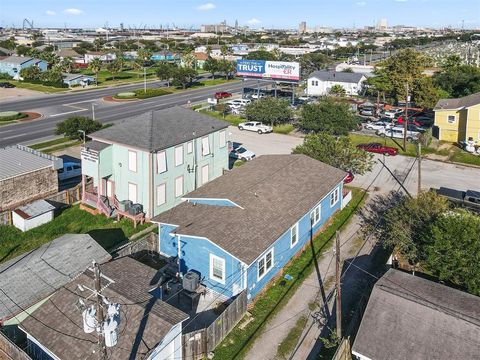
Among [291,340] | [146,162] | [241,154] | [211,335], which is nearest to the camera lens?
[211,335]

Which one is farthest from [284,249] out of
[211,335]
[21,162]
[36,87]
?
[36,87]

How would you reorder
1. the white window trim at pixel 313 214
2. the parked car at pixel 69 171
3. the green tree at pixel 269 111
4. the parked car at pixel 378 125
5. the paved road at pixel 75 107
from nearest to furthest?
the white window trim at pixel 313 214 → the parked car at pixel 69 171 → the paved road at pixel 75 107 → the parked car at pixel 378 125 → the green tree at pixel 269 111

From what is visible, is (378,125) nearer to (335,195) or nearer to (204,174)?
(335,195)

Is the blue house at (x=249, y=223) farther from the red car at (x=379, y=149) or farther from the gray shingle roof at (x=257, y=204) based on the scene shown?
the red car at (x=379, y=149)

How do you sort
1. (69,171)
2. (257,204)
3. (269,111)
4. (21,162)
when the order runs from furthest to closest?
(269,111) → (69,171) → (21,162) → (257,204)

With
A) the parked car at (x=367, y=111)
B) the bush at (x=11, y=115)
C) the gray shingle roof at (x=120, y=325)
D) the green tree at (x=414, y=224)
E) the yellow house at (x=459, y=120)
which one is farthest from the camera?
the parked car at (x=367, y=111)

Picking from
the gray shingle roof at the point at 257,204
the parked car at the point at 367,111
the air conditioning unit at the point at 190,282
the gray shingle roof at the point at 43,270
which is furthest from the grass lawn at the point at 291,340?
the parked car at the point at 367,111

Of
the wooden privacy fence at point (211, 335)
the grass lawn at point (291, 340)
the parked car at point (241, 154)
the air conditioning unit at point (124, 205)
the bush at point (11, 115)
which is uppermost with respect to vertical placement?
the bush at point (11, 115)

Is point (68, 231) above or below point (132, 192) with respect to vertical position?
below
